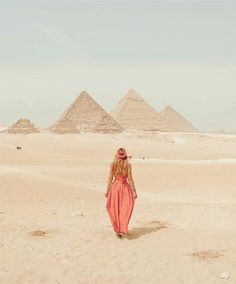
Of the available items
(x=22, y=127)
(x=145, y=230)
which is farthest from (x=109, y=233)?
(x=22, y=127)

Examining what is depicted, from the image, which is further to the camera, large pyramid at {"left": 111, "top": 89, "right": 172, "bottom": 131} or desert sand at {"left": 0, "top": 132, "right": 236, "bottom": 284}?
large pyramid at {"left": 111, "top": 89, "right": 172, "bottom": 131}

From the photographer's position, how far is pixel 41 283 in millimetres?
6008

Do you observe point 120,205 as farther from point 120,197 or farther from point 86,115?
point 86,115

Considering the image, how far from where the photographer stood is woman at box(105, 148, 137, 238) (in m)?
8.37

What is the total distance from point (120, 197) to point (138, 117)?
97.2 meters

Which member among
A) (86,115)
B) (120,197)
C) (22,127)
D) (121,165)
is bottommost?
(120,197)

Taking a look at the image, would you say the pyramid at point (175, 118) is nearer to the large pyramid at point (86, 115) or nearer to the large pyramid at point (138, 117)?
the large pyramid at point (138, 117)

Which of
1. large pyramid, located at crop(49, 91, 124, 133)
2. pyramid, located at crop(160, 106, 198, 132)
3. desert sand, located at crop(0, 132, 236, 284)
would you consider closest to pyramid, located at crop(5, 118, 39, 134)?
large pyramid, located at crop(49, 91, 124, 133)

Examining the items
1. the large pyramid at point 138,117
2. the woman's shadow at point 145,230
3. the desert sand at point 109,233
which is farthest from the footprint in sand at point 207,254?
the large pyramid at point 138,117

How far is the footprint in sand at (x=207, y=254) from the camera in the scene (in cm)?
730

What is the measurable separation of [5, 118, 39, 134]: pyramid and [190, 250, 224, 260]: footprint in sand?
196 feet

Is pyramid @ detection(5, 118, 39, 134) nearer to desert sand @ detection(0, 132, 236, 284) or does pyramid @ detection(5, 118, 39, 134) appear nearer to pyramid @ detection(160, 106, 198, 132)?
desert sand @ detection(0, 132, 236, 284)

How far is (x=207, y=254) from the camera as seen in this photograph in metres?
7.48

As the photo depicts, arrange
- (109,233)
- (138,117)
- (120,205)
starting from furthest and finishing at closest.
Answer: (138,117) < (109,233) < (120,205)
